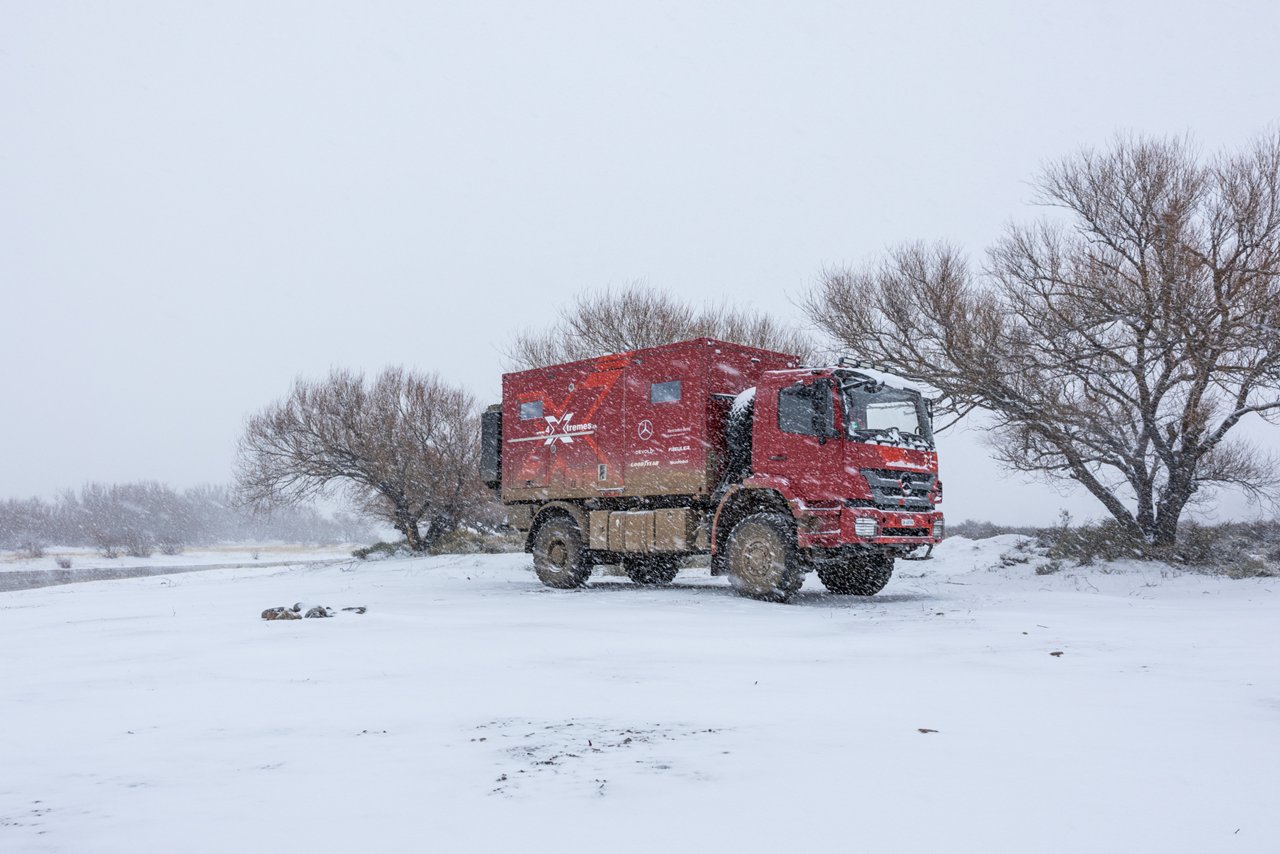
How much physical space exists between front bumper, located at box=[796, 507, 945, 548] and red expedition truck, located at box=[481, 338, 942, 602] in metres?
0.02

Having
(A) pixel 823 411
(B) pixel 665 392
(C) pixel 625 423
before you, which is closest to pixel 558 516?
(C) pixel 625 423

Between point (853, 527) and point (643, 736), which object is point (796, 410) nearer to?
point (853, 527)

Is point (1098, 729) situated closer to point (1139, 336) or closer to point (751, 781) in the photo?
point (751, 781)

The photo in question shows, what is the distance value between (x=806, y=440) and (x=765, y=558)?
175cm

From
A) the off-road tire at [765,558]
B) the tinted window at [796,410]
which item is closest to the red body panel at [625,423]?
the off-road tire at [765,558]

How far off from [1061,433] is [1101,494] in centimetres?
206

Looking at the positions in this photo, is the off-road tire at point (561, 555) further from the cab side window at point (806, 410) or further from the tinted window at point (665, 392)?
the cab side window at point (806, 410)

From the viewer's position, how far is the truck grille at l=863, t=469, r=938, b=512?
12.6 m

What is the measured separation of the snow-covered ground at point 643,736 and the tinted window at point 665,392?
15.0ft

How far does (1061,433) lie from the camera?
17.2 meters

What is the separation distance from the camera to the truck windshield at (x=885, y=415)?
41.7 ft

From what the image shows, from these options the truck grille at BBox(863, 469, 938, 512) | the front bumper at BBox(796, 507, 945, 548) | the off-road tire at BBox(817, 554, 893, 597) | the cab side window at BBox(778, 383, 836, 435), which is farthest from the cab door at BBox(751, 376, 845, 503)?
the off-road tire at BBox(817, 554, 893, 597)

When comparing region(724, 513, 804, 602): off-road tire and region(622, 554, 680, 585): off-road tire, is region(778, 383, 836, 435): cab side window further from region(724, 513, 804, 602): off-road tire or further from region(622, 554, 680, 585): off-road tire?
region(622, 554, 680, 585): off-road tire

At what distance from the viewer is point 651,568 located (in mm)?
17016
